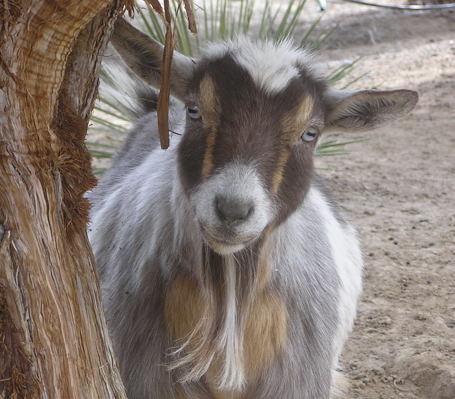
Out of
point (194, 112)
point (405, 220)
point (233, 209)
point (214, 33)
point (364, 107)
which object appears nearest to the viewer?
point (233, 209)

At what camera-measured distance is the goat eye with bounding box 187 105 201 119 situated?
2949 mm

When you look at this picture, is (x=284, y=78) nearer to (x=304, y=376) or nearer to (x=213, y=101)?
(x=213, y=101)

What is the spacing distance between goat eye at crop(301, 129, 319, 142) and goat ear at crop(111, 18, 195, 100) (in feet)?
1.68

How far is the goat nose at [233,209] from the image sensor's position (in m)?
2.55

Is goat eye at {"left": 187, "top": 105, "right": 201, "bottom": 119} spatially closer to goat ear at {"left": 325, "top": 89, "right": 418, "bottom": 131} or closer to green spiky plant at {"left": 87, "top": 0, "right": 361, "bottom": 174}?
goat ear at {"left": 325, "top": 89, "right": 418, "bottom": 131}

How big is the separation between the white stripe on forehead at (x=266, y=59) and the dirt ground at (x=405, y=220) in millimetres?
1735

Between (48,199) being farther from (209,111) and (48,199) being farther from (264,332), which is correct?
(264,332)

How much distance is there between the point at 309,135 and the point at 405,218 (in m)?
3.09

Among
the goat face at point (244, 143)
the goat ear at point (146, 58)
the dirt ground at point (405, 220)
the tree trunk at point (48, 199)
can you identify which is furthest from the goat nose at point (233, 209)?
the dirt ground at point (405, 220)

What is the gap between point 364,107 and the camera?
3.25 metres

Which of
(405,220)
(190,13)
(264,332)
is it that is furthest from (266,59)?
(405,220)

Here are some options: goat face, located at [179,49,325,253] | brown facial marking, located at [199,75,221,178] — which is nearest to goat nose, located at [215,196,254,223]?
goat face, located at [179,49,325,253]

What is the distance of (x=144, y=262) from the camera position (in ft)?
10.6

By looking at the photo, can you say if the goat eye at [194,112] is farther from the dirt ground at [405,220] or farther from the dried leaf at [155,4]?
the dirt ground at [405,220]
